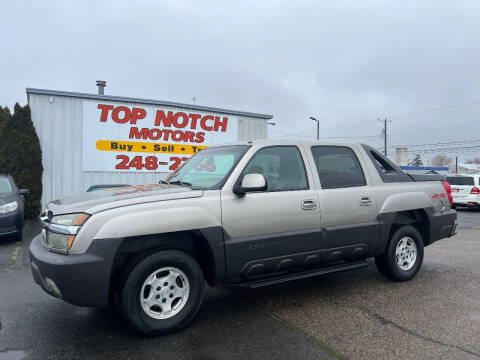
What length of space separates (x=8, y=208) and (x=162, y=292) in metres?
5.97

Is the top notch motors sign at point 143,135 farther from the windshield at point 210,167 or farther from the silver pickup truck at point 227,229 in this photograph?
the silver pickup truck at point 227,229

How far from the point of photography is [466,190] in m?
16.3

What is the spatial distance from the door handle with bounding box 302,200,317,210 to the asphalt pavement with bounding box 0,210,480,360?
109 cm

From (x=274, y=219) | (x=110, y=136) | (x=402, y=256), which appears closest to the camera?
(x=274, y=219)

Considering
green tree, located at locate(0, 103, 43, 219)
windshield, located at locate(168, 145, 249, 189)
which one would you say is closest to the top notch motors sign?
green tree, located at locate(0, 103, 43, 219)

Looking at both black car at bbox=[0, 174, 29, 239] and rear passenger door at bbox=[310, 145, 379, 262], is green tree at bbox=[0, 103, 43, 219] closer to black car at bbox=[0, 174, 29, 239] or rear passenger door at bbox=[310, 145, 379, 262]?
black car at bbox=[0, 174, 29, 239]

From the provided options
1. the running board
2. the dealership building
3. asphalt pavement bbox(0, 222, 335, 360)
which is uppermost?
the dealership building

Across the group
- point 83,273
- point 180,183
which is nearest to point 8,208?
point 180,183

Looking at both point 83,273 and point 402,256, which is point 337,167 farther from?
point 83,273

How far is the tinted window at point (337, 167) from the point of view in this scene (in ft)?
15.4

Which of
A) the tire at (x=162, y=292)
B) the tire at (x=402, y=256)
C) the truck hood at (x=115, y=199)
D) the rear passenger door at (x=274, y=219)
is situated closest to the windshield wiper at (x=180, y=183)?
the truck hood at (x=115, y=199)

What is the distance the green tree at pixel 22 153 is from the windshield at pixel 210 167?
9.01m

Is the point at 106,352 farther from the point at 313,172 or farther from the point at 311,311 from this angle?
the point at 313,172

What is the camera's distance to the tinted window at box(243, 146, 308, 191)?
4.27 meters
